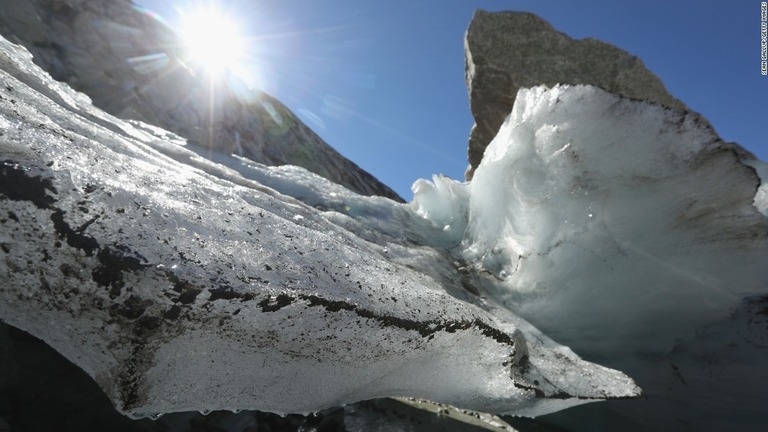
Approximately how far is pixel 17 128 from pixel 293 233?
0.76 m

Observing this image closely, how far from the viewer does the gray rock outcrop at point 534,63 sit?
551cm

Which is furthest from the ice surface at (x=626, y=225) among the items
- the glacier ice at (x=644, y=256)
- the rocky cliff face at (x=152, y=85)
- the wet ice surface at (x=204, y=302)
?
the rocky cliff face at (x=152, y=85)

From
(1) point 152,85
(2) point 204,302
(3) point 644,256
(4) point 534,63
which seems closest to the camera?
(2) point 204,302

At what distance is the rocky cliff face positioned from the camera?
732 cm

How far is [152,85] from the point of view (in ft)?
30.0

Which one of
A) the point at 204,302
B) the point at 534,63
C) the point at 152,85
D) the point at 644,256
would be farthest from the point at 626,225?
the point at 152,85

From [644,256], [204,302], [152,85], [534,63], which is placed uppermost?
[152,85]

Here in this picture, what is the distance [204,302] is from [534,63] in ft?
20.6

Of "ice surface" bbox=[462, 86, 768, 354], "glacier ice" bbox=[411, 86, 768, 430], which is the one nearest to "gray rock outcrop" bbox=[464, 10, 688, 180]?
"glacier ice" bbox=[411, 86, 768, 430]

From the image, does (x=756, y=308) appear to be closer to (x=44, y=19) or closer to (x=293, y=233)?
(x=293, y=233)

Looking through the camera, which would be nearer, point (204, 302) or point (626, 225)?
point (204, 302)

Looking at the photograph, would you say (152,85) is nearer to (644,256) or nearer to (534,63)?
(534,63)

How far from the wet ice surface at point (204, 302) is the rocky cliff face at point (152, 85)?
529cm

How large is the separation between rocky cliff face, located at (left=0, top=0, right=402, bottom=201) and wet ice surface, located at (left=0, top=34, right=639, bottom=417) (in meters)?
5.29
